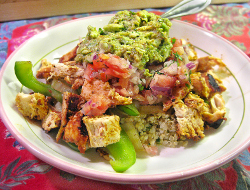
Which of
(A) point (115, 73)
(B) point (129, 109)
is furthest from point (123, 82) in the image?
(B) point (129, 109)

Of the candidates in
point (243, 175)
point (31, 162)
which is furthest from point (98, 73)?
point (243, 175)

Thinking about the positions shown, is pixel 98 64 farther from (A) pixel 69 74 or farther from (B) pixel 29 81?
(B) pixel 29 81

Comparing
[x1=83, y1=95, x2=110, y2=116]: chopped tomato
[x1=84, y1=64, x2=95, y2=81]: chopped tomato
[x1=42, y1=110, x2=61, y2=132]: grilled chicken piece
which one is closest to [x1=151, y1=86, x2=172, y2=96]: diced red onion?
[x1=83, y1=95, x2=110, y2=116]: chopped tomato

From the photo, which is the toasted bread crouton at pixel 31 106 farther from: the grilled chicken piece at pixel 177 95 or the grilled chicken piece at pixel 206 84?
the grilled chicken piece at pixel 206 84

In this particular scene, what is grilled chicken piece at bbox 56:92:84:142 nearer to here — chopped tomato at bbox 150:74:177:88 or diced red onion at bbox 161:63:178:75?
chopped tomato at bbox 150:74:177:88

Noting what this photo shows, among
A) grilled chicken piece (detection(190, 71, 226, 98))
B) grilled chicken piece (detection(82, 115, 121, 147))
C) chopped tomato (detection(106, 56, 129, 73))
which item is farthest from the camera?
grilled chicken piece (detection(190, 71, 226, 98))
